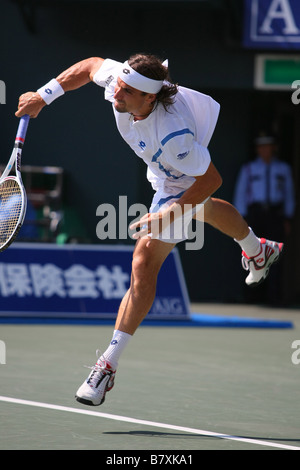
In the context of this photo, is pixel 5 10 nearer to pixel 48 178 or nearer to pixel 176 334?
pixel 48 178

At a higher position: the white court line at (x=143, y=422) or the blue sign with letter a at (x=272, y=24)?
the blue sign with letter a at (x=272, y=24)

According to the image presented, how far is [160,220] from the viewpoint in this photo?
5.57m

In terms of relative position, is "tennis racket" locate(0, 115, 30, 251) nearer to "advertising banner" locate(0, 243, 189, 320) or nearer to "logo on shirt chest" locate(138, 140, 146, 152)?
"logo on shirt chest" locate(138, 140, 146, 152)

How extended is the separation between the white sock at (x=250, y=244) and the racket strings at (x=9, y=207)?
5.54 feet

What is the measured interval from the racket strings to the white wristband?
23.4 inches

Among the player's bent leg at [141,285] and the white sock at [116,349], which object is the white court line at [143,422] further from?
the player's bent leg at [141,285]

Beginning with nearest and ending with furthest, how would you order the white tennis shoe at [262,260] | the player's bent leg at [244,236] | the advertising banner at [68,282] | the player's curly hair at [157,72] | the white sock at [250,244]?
the player's curly hair at [157,72] → the player's bent leg at [244,236] → the white sock at [250,244] → the white tennis shoe at [262,260] → the advertising banner at [68,282]

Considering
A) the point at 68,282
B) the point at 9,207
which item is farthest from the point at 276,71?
the point at 9,207

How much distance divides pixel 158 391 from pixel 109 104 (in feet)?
25.2

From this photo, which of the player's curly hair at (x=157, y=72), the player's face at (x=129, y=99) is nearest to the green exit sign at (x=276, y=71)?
the player's curly hair at (x=157, y=72)

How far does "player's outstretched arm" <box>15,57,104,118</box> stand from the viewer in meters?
6.17

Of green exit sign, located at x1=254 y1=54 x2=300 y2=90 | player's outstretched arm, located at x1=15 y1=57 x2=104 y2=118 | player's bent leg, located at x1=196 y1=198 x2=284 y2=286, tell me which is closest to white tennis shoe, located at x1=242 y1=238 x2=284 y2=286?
player's bent leg, located at x1=196 y1=198 x2=284 y2=286

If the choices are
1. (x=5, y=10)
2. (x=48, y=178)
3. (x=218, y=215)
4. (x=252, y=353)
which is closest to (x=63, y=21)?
(x=5, y=10)

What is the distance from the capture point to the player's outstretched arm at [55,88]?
243 inches
